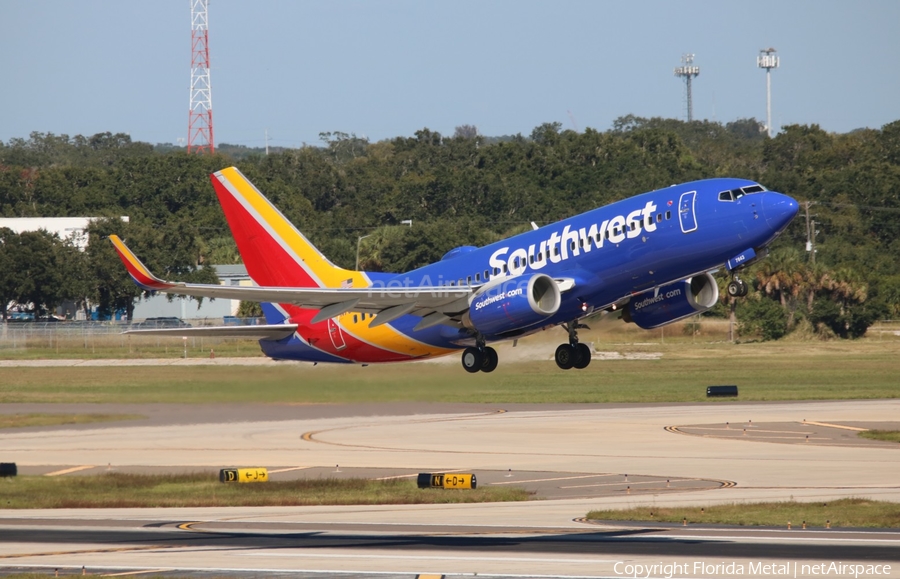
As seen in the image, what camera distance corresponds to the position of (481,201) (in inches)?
5935

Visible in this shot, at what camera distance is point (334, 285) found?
164 feet

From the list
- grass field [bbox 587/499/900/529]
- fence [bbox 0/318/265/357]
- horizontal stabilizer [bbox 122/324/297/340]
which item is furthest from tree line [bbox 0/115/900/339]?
horizontal stabilizer [bbox 122/324/297/340]

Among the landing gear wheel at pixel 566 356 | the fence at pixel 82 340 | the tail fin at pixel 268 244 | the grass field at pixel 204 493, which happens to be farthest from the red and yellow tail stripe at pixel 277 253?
the fence at pixel 82 340

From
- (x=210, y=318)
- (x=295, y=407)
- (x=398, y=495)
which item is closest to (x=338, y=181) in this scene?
(x=210, y=318)

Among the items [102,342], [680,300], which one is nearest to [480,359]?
[680,300]

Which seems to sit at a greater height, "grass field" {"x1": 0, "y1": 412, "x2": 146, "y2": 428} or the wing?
the wing

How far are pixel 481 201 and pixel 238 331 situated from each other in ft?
344

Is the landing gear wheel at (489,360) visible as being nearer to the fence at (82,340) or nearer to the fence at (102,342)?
the fence at (102,342)

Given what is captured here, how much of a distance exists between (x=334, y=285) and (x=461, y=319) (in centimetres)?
669

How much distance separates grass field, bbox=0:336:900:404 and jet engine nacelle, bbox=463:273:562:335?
6.79m

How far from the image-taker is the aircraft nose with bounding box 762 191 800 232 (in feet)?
131

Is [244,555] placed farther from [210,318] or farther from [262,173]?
[262,173]

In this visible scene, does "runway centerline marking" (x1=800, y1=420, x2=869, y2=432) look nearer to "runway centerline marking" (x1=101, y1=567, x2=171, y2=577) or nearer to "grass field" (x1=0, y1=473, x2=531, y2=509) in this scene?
"grass field" (x1=0, y1=473, x2=531, y2=509)

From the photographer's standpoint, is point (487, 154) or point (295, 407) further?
point (487, 154)
